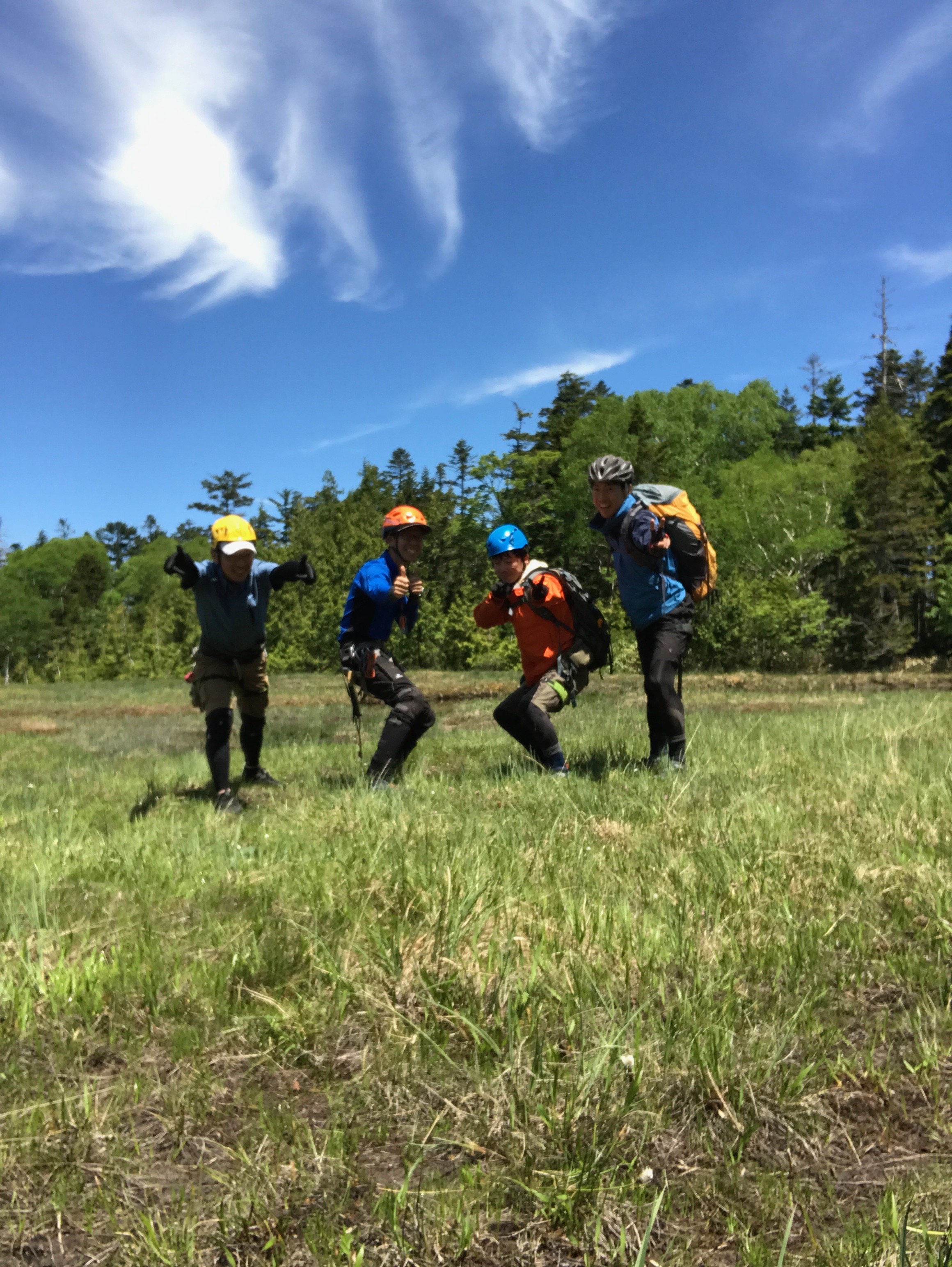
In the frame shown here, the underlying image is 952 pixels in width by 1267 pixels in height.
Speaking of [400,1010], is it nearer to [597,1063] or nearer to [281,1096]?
[281,1096]

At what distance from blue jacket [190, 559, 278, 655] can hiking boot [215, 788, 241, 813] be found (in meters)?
1.17

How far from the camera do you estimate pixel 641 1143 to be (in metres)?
1.90

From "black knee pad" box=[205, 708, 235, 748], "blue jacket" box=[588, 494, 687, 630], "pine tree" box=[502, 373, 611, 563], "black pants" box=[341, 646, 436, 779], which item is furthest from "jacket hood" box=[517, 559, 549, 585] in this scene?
"pine tree" box=[502, 373, 611, 563]

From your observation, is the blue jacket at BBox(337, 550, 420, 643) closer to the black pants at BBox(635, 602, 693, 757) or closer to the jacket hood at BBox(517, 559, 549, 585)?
the jacket hood at BBox(517, 559, 549, 585)

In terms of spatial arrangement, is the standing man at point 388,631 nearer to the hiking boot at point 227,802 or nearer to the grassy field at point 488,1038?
the hiking boot at point 227,802

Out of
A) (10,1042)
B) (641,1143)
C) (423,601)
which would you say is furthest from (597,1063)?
(423,601)

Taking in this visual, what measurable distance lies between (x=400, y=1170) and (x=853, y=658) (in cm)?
4129

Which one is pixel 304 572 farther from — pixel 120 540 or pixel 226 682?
pixel 120 540

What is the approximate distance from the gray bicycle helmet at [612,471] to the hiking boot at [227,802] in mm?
3316

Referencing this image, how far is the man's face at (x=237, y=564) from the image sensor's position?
20.7 ft

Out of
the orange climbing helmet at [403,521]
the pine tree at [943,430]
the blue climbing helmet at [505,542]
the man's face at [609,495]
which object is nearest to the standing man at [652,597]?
the man's face at [609,495]

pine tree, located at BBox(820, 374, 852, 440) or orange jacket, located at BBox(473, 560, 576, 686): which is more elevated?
pine tree, located at BBox(820, 374, 852, 440)

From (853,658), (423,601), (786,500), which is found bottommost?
(853,658)

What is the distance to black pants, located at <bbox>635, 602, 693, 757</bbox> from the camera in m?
6.11
